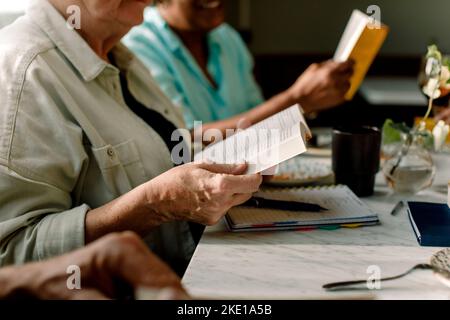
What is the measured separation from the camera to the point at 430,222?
109cm

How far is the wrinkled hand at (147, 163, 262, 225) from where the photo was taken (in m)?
1.02

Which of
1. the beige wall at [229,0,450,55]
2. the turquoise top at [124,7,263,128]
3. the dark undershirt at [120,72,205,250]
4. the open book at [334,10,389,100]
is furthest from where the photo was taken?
the beige wall at [229,0,450,55]

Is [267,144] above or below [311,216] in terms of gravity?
above

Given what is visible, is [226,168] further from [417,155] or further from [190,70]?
[190,70]

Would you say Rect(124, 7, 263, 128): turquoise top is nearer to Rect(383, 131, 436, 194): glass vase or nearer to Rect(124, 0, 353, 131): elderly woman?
Rect(124, 0, 353, 131): elderly woman

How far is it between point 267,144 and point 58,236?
0.42 meters

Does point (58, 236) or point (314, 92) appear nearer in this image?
point (58, 236)

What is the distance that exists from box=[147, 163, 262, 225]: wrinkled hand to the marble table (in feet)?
0.20

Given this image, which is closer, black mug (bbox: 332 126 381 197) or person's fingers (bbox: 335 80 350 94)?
black mug (bbox: 332 126 381 197)

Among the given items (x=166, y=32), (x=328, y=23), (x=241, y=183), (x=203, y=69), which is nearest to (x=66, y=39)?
(x=241, y=183)

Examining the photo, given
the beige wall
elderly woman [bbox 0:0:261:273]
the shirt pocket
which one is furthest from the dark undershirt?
the beige wall

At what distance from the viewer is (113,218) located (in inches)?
42.6

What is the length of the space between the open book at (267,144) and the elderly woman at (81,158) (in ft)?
0.12

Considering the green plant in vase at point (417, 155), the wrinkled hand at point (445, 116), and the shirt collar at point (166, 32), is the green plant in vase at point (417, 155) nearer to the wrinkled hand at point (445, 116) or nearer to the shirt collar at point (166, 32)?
the wrinkled hand at point (445, 116)
